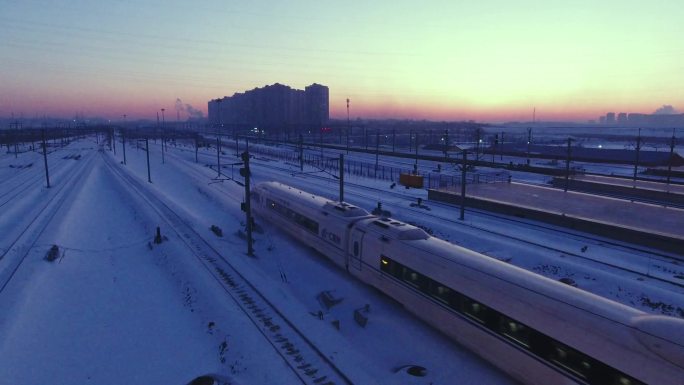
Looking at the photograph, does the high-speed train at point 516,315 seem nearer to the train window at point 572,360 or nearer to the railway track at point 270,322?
the train window at point 572,360

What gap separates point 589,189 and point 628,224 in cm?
1898

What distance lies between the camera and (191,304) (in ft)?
59.0

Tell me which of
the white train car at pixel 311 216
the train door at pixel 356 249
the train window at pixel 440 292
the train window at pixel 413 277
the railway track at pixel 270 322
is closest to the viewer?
the railway track at pixel 270 322

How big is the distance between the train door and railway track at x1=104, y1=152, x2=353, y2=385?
13.6 ft

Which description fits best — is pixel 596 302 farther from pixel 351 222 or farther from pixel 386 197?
pixel 386 197

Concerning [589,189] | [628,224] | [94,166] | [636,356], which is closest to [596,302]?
[636,356]

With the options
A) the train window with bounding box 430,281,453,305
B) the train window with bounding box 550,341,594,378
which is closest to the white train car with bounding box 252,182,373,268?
the train window with bounding box 430,281,453,305

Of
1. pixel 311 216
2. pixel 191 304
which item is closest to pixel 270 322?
pixel 191 304

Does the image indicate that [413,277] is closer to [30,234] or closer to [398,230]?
[398,230]

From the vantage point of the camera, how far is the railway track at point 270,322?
512 inches

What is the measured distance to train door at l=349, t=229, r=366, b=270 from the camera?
61.0ft

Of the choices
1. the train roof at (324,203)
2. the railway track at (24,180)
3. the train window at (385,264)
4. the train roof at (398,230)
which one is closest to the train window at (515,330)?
the train roof at (398,230)

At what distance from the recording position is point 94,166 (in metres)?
74.5

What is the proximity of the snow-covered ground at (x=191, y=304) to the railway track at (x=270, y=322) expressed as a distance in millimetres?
301
